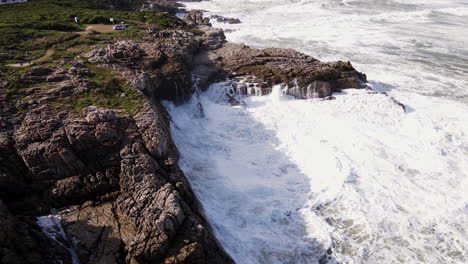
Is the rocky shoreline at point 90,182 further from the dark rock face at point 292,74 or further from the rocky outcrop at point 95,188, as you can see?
the dark rock face at point 292,74

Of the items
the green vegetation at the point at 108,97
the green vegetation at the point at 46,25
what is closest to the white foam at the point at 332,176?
the green vegetation at the point at 108,97

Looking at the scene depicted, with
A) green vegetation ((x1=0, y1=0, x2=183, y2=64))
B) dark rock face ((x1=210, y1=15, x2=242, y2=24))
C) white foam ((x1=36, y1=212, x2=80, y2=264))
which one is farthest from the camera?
dark rock face ((x1=210, y1=15, x2=242, y2=24))

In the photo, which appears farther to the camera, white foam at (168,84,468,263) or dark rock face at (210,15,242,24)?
dark rock face at (210,15,242,24)

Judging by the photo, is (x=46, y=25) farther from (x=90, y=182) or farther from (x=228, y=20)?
(x=228, y=20)

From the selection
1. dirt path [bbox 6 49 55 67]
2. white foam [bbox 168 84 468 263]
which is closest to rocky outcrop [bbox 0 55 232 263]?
white foam [bbox 168 84 468 263]

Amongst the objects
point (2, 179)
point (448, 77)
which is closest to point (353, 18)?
A: point (448, 77)

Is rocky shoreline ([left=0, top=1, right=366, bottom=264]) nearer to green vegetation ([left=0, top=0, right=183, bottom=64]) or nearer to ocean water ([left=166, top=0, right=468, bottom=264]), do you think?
ocean water ([left=166, top=0, right=468, bottom=264])
